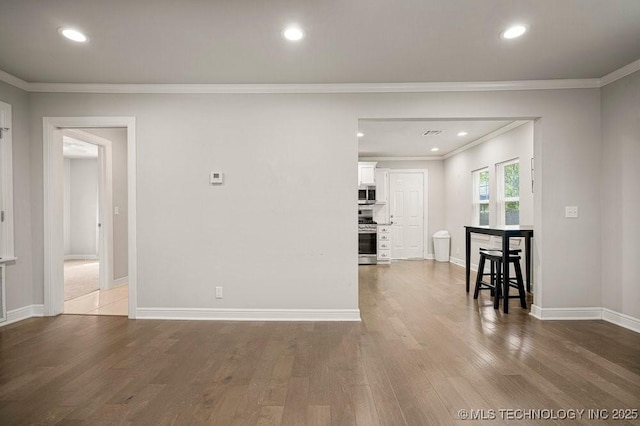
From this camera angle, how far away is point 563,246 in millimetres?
3480

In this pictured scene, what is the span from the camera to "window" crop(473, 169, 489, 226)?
6.36 meters

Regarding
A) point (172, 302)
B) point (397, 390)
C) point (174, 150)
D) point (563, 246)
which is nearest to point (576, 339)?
point (563, 246)

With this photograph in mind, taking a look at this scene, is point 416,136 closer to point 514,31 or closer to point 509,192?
point 509,192

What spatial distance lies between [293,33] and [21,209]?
130 inches

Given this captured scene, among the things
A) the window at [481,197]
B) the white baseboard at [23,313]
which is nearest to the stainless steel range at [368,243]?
the window at [481,197]

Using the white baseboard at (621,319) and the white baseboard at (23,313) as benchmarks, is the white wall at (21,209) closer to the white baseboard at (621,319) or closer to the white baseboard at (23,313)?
the white baseboard at (23,313)

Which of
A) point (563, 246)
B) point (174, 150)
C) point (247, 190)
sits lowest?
point (563, 246)

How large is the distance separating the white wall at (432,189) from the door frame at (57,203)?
573 centimetres

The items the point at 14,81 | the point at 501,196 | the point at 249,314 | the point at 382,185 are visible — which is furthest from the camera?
the point at 382,185

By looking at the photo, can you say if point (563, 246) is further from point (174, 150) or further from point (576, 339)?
point (174, 150)

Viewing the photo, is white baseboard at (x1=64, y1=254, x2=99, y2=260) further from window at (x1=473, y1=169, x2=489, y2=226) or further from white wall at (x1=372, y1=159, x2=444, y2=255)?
window at (x1=473, y1=169, x2=489, y2=226)

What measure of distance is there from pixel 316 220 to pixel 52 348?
2.49 m

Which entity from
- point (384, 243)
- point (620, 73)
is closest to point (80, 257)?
point (384, 243)

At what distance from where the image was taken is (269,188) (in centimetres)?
352
